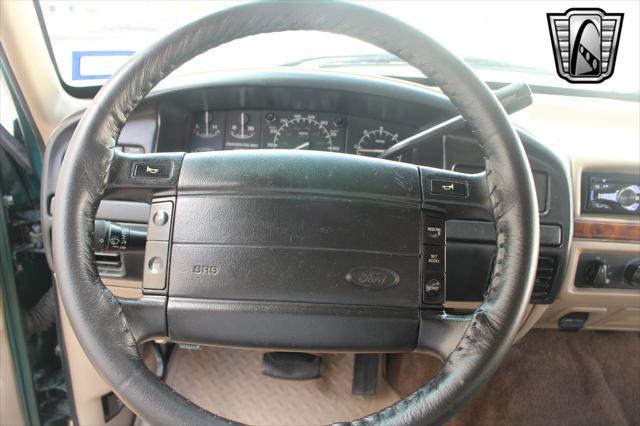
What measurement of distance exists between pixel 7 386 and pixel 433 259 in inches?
41.5

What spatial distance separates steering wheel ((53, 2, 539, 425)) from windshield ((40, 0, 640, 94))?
0.54 meters

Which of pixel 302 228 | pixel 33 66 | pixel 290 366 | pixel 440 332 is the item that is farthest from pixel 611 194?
pixel 33 66

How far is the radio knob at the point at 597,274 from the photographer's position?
3.90ft

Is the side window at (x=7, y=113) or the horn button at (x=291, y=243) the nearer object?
the horn button at (x=291, y=243)

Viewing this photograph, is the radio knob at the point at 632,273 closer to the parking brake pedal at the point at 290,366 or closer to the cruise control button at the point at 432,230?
the cruise control button at the point at 432,230

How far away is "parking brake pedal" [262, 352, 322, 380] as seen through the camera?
1.43 meters

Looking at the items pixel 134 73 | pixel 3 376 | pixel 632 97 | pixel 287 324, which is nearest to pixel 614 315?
pixel 632 97

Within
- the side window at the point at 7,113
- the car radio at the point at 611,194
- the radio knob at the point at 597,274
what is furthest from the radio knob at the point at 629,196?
the side window at the point at 7,113

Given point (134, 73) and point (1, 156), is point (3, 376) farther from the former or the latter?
point (134, 73)

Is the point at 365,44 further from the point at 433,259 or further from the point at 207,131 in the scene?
the point at 433,259

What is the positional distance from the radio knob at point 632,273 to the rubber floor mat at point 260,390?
0.77 m

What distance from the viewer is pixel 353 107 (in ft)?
3.90

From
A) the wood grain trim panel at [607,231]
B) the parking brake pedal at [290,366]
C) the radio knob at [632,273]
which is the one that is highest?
the wood grain trim panel at [607,231]

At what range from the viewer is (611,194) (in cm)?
117
